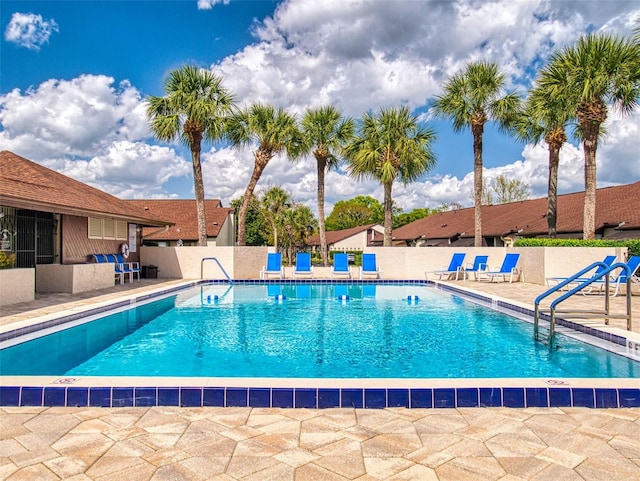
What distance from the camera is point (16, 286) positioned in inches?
385

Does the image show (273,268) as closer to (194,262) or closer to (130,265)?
(194,262)

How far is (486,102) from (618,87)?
506 cm

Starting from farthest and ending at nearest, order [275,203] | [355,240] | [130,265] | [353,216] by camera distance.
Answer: [353,216] < [355,240] < [275,203] < [130,265]

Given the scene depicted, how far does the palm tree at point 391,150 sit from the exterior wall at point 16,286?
1353cm

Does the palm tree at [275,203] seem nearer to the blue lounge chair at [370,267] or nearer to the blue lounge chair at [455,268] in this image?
the blue lounge chair at [370,267]

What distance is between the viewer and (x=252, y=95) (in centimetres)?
2081

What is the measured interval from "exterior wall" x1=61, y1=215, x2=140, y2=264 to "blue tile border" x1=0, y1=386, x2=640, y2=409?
11289 mm

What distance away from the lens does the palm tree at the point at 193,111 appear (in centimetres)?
1809

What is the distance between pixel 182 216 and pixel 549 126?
1075 inches

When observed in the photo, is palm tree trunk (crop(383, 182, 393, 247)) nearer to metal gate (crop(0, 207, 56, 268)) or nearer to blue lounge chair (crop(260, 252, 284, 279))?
blue lounge chair (crop(260, 252, 284, 279))

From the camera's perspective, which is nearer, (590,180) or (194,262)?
(590,180)

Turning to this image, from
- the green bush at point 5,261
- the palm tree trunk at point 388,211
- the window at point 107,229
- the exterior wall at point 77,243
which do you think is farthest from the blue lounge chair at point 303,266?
the green bush at point 5,261

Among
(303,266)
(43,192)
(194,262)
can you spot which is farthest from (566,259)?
(43,192)

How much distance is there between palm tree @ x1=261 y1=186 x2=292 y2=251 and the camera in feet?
128
